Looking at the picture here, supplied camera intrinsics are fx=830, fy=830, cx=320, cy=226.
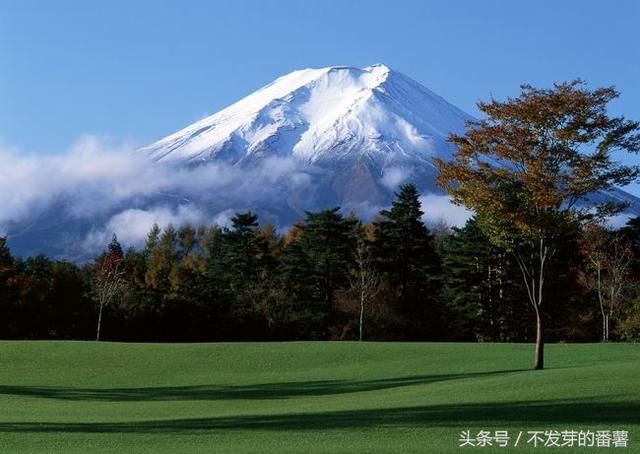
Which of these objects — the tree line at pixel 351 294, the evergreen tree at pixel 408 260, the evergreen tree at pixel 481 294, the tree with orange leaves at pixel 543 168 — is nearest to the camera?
the tree with orange leaves at pixel 543 168

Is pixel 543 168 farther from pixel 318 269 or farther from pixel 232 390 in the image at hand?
pixel 318 269

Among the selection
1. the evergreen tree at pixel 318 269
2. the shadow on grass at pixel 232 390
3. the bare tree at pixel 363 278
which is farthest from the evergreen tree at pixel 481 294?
the shadow on grass at pixel 232 390

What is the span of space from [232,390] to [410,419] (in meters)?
12.1

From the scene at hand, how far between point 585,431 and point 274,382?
53.8 ft

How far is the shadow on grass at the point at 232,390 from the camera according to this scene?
994 inches

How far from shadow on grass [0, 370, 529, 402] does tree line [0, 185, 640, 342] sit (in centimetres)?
2403

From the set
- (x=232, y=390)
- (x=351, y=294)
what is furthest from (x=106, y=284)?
(x=232, y=390)

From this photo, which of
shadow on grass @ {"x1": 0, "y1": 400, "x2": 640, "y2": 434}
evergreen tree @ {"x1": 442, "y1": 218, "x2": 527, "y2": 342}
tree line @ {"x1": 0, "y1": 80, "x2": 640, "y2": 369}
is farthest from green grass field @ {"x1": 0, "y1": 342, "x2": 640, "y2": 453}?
evergreen tree @ {"x1": 442, "y1": 218, "x2": 527, "y2": 342}

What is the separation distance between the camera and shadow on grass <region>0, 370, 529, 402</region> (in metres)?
25.2

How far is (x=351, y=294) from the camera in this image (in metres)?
56.2

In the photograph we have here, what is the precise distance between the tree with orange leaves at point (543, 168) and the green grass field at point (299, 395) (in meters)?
4.39

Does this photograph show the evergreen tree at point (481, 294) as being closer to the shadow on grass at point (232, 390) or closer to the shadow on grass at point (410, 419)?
the shadow on grass at point (232, 390)

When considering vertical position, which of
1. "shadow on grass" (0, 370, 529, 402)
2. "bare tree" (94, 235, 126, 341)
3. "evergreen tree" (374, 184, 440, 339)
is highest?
"evergreen tree" (374, 184, 440, 339)

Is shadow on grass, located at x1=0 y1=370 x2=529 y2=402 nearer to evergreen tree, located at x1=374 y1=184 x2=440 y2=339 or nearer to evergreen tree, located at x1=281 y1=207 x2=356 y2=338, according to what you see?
evergreen tree, located at x1=281 y1=207 x2=356 y2=338
